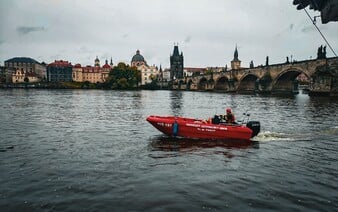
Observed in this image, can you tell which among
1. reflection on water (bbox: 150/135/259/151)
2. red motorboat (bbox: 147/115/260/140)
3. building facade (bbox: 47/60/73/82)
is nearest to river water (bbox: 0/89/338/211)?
reflection on water (bbox: 150/135/259/151)

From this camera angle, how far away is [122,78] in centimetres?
13225

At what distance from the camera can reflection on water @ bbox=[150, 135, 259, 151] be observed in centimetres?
1438

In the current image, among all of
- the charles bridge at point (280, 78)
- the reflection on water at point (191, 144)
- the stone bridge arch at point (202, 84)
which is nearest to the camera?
the reflection on water at point (191, 144)

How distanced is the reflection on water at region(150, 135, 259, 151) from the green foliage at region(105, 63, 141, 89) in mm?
116901

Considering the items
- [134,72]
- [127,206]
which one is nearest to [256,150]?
[127,206]

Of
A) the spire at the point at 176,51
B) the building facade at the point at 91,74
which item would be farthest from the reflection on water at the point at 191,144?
the spire at the point at 176,51

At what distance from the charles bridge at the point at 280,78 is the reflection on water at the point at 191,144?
52392mm

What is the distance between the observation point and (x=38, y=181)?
9.13 m

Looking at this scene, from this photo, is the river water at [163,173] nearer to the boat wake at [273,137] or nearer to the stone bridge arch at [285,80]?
the boat wake at [273,137]

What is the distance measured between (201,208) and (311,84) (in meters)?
64.3

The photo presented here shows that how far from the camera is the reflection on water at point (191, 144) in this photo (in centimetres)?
1438

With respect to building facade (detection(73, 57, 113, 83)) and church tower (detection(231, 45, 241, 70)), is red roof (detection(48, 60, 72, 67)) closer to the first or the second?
building facade (detection(73, 57, 113, 83))

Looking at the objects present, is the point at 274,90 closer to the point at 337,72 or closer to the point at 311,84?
the point at 311,84

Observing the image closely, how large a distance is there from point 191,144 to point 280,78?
69257mm
